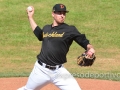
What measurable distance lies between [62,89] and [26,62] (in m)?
5.43

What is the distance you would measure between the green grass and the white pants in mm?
3412

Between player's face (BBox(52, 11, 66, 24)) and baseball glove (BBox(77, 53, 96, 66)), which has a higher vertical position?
player's face (BBox(52, 11, 66, 24))

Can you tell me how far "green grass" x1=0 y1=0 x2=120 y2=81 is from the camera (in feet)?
33.6

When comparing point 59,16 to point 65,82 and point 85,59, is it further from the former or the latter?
point 65,82

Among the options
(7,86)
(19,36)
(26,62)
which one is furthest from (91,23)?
(7,86)

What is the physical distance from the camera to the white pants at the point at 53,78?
5618 mm

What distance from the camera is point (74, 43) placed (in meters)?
12.9

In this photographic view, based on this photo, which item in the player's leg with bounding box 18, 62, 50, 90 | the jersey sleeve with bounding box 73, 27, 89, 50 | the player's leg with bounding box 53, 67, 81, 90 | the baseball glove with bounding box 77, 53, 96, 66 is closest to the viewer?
the baseball glove with bounding box 77, 53, 96, 66

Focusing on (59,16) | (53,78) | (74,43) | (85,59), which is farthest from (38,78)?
(74,43)

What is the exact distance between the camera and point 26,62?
11.0 m

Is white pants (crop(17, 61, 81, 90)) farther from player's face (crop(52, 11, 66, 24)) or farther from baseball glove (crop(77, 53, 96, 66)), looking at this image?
player's face (crop(52, 11, 66, 24))

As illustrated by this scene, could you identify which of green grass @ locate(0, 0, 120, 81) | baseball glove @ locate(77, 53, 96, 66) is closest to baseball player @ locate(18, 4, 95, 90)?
baseball glove @ locate(77, 53, 96, 66)

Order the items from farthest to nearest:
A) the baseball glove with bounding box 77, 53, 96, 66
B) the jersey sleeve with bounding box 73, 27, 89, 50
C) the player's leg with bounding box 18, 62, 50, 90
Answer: the player's leg with bounding box 18, 62, 50, 90, the jersey sleeve with bounding box 73, 27, 89, 50, the baseball glove with bounding box 77, 53, 96, 66

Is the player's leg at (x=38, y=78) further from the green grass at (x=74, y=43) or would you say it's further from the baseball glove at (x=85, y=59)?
the green grass at (x=74, y=43)
